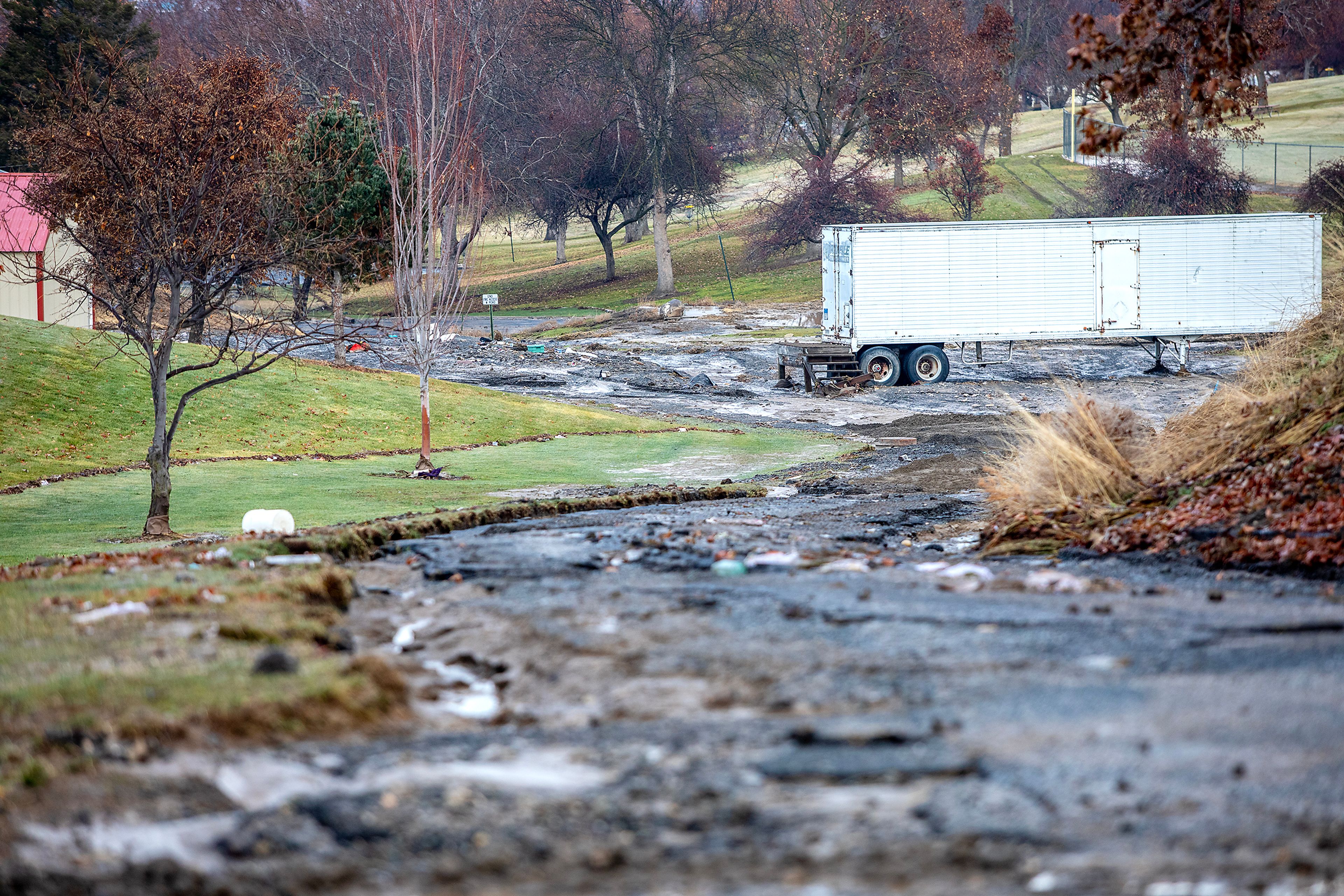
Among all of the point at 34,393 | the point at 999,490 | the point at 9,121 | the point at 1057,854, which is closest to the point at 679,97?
the point at 9,121

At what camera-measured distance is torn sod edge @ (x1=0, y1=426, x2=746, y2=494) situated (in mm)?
20750

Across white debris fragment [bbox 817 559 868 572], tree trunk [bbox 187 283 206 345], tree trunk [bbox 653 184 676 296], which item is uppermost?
tree trunk [bbox 653 184 676 296]

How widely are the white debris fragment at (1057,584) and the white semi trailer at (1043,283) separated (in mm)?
25926

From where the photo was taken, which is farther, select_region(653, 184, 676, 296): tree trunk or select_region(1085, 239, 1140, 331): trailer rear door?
select_region(653, 184, 676, 296): tree trunk

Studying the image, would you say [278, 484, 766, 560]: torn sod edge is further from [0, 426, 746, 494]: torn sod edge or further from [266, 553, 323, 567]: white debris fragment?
[0, 426, 746, 494]: torn sod edge

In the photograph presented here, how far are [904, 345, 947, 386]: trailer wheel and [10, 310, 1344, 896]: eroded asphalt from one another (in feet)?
90.1

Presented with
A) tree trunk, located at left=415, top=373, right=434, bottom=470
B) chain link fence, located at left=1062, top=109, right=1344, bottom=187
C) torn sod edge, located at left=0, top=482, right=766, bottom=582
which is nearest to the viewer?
torn sod edge, located at left=0, top=482, right=766, bottom=582

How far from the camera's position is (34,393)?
26.2 meters

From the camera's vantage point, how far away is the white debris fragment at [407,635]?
707 centimetres

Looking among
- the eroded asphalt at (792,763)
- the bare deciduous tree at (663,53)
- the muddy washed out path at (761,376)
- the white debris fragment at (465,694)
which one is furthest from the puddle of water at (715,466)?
the bare deciduous tree at (663,53)

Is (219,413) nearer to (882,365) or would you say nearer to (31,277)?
(31,277)

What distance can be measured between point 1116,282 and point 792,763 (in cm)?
3313

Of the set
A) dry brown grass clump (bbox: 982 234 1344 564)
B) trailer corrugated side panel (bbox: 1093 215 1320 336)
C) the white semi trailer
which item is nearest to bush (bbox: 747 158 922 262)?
trailer corrugated side panel (bbox: 1093 215 1320 336)

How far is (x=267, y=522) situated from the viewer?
12641 mm
